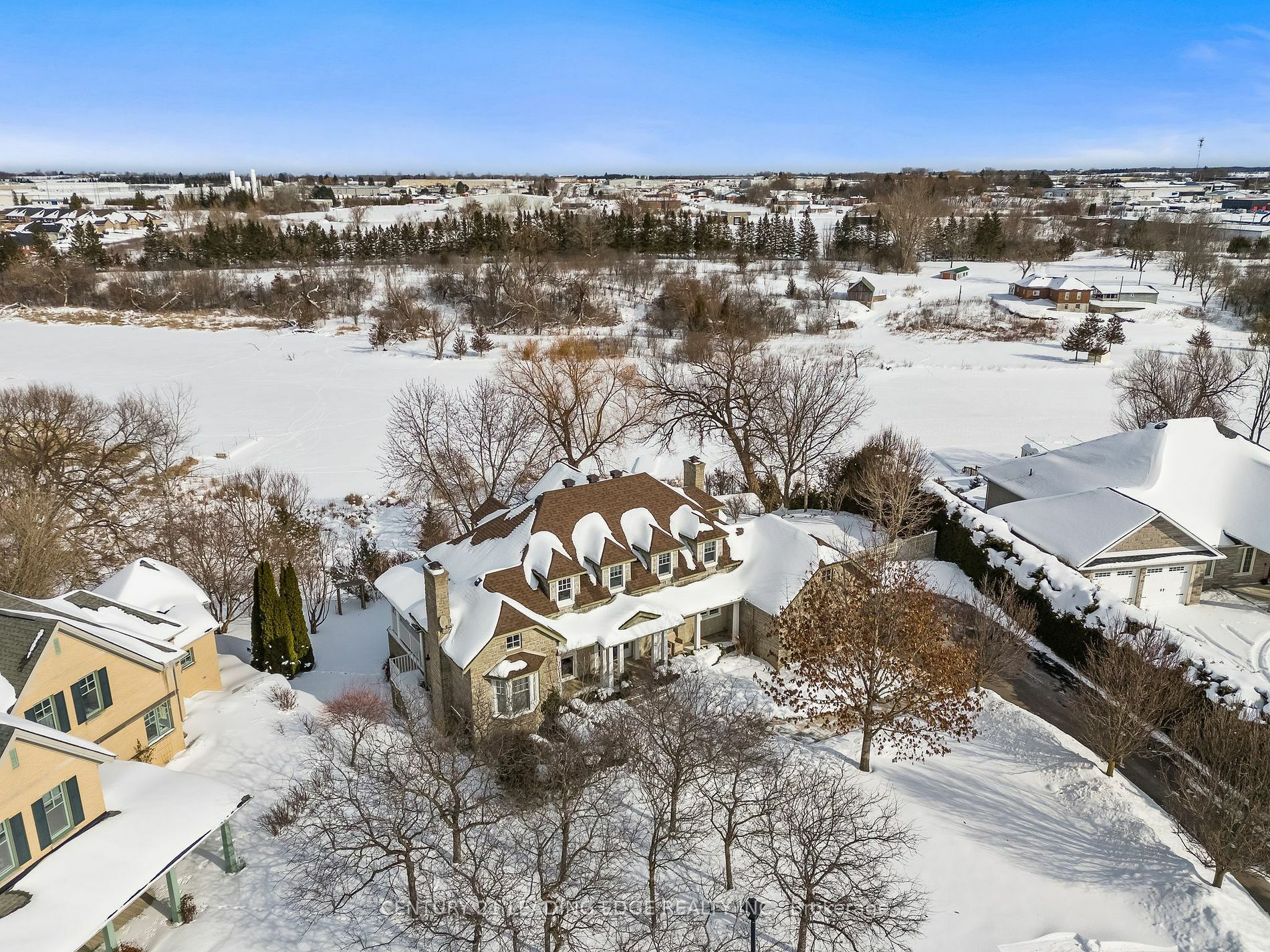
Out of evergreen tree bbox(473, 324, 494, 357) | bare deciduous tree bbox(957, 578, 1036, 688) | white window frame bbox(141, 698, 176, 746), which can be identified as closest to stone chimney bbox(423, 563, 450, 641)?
white window frame bbox(141, 698, 176, 746)

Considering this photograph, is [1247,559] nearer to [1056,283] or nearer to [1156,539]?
[1156,539]

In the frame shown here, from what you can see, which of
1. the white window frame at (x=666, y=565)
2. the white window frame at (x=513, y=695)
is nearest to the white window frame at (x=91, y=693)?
the white window frame at (x=513, y=695)

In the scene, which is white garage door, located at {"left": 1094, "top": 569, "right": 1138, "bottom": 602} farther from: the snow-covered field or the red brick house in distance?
the red brick house in distance

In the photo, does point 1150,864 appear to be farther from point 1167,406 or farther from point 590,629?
point 1167,406

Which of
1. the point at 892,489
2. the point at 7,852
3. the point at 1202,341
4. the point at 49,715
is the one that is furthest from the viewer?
the point at 1202,341

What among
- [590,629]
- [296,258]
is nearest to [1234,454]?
[590,629]

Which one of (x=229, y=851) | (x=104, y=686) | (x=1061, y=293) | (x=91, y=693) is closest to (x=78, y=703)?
(x=91, y=693)

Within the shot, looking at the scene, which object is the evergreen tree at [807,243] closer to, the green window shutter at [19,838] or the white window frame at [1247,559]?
the white window frame at [1247,559]
